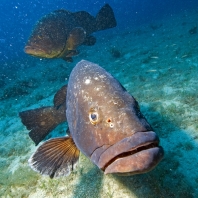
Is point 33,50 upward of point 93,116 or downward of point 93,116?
upward

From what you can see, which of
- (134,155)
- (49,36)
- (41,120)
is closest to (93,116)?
(134,155)

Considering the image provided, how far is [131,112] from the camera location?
224 centimetres

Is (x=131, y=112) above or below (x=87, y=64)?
below

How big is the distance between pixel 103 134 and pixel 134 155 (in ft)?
1.61

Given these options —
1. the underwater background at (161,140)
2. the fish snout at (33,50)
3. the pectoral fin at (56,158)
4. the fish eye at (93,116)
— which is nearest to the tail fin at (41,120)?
the underwater background at (161,140)

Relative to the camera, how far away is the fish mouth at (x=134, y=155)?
183 centimetres

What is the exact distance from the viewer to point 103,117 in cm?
232

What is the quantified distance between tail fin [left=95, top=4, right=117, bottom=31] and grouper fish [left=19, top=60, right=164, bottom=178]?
17.6 feet

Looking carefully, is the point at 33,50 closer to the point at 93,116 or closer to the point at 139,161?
the point at 93,116

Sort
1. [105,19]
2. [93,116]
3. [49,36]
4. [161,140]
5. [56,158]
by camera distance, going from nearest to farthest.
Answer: [93,116]
[56,158]
[161,140]
[49,36]
[105,19]

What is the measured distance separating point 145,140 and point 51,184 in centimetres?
298

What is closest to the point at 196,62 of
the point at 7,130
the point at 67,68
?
the point at 7,130

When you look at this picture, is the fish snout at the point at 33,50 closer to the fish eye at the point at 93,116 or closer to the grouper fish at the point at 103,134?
the grouper fish at the point at 103,134

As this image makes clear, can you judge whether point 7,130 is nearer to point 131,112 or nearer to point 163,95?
point 163,95
